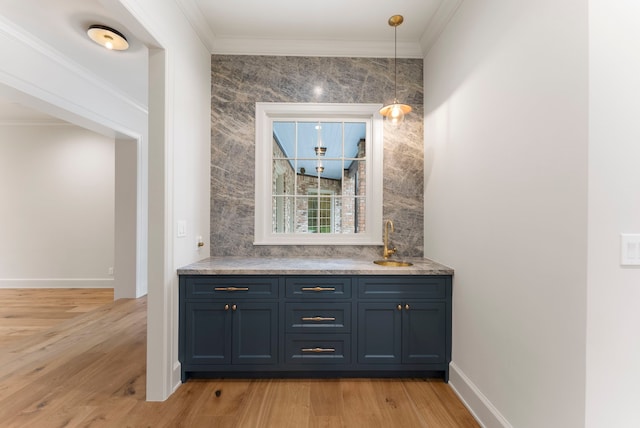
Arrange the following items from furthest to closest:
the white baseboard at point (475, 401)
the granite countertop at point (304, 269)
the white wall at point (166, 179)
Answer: the granite countertop at point (304, 269), the white wall at point (166, 179), the white baseboard at point (475, 401)

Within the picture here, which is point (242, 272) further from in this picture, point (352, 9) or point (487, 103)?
point (352, 9)

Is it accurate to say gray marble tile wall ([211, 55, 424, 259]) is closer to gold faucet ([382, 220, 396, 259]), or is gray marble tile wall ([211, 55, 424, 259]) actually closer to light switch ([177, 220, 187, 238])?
gold faucet ([382, 220, 396, 259])

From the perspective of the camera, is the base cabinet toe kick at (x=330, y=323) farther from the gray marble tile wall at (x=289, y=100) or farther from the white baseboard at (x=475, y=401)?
the gray marble tile wall at (x=289, y=100)

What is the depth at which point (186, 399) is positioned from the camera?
6.35ft

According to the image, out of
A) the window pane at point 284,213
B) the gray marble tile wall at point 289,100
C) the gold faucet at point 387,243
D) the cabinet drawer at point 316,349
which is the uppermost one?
the gray marble tile wall at point 289,100

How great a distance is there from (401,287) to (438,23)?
2201 millimetres

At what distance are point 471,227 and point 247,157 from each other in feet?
6.72

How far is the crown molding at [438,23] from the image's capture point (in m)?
2.11

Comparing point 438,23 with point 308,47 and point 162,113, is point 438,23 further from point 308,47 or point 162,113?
point 162,113

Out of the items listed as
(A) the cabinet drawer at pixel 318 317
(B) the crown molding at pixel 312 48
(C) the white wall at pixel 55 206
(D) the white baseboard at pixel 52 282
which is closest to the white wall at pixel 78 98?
(C) the white wall at pixel 55 206

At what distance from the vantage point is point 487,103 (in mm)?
1704

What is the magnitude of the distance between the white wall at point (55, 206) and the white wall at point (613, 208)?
19.4 ft

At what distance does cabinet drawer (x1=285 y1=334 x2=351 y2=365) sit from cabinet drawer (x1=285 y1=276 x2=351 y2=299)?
0.31 m

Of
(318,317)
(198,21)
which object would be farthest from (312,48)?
(318,317)
